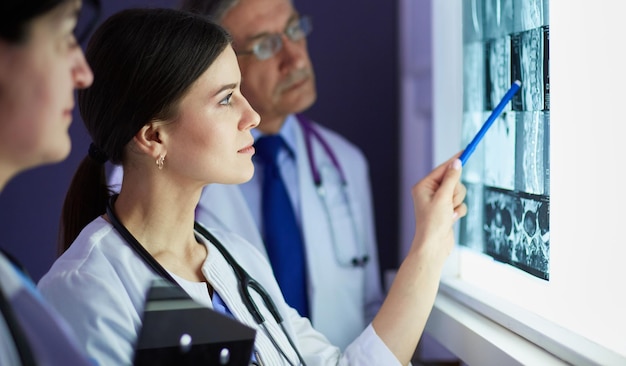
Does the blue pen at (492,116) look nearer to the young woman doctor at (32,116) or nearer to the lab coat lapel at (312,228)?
the lab coat lapel at (312,228)

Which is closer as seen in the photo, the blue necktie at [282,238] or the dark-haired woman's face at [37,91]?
the dark-haired woman's face at [37,91]

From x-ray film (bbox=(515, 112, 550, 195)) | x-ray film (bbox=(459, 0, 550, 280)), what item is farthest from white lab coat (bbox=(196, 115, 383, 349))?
x-ray film (bbox=(515, 112, 550, 195))

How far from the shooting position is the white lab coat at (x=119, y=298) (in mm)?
873

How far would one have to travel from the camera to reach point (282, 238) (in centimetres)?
152

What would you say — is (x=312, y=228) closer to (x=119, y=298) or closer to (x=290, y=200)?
(x=290, y=200)

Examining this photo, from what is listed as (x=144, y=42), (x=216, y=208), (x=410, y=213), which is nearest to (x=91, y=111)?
(x=144, y=42)

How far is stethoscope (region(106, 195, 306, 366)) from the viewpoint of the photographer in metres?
0.96

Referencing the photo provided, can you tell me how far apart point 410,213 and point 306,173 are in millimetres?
359

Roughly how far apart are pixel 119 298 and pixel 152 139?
233 mm

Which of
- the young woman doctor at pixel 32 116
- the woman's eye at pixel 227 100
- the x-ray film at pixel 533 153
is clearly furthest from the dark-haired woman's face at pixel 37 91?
the x-ray film at pixel 533 153

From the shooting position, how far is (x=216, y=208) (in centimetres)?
149

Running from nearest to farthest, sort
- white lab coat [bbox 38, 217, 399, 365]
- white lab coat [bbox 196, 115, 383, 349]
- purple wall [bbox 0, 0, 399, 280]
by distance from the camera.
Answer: white lab coat [bbox 38, 217, 399, 365]
white lab coat [bbox 196, 115, 383, 349]
purple wall [bbox 0, 0, 399, 280]

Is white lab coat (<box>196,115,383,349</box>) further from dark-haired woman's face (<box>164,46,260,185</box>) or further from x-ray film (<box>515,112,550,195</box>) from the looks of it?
x-ray film (<box>515,112,550,195</box>)

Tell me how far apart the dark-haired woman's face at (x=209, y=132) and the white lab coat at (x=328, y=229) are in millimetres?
455
